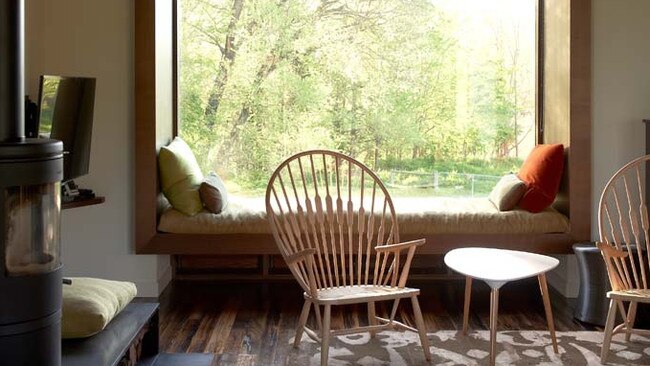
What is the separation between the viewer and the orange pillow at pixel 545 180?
4.89 m

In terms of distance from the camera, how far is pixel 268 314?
15.0ft

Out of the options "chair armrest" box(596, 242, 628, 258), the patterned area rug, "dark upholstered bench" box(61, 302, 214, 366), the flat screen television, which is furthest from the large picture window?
"dark upholstered bench" box(61, 302, 214, 366)

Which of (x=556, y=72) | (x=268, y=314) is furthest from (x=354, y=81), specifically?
(x=268, y=314)

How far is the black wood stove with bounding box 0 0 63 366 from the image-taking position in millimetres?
2535

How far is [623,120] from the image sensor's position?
4930mm

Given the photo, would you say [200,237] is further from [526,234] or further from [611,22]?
[611,22]

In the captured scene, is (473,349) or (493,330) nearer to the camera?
(493,330)

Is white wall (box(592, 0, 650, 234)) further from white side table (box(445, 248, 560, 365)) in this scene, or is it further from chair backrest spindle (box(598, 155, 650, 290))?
white side table (box(445, 248, 560, 365))

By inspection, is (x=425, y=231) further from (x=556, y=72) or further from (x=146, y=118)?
(x=146, y=118)

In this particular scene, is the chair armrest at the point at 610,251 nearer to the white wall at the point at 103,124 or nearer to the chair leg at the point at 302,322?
the chair leg at the point at 302,322

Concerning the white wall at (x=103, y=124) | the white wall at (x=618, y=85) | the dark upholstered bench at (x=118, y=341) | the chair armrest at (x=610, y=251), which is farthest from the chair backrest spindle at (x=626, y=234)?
the white wall at (x=103, y=124)

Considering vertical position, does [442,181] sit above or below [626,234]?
above

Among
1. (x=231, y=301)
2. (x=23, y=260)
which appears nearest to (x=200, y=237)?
(x=231, y=301)

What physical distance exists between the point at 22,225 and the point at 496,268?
6.88 feet
